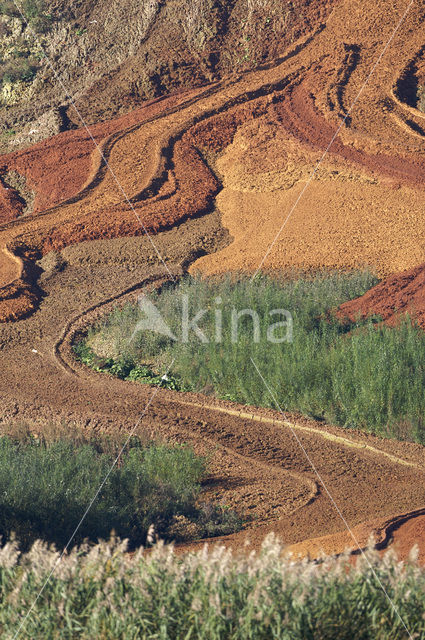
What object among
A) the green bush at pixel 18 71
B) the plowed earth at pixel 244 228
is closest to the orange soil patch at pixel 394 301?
the plowed earth at pixel 244 228

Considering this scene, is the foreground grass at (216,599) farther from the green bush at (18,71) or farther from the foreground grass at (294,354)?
the green bush at (18,71)

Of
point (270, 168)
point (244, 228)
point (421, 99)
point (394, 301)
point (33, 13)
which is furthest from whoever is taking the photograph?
point (33, 13)

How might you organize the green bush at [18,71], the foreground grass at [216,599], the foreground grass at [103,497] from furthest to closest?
the green bush at [18,71], the foreground grass at [103,497], the foreground grass at [216,599]

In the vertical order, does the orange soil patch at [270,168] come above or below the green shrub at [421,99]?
below

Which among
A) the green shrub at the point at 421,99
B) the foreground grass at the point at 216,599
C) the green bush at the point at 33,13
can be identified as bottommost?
the green bush at the point at 33,13

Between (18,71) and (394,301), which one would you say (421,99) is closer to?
(394,301)

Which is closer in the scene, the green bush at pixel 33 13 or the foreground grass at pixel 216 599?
the foreground grass at pixel 216 599

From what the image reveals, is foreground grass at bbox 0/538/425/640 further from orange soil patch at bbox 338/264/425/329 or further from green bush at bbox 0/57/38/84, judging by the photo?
green bush at bbox 0/57/38/84

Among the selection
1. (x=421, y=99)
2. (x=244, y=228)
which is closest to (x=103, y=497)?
(x=244, y=228)
